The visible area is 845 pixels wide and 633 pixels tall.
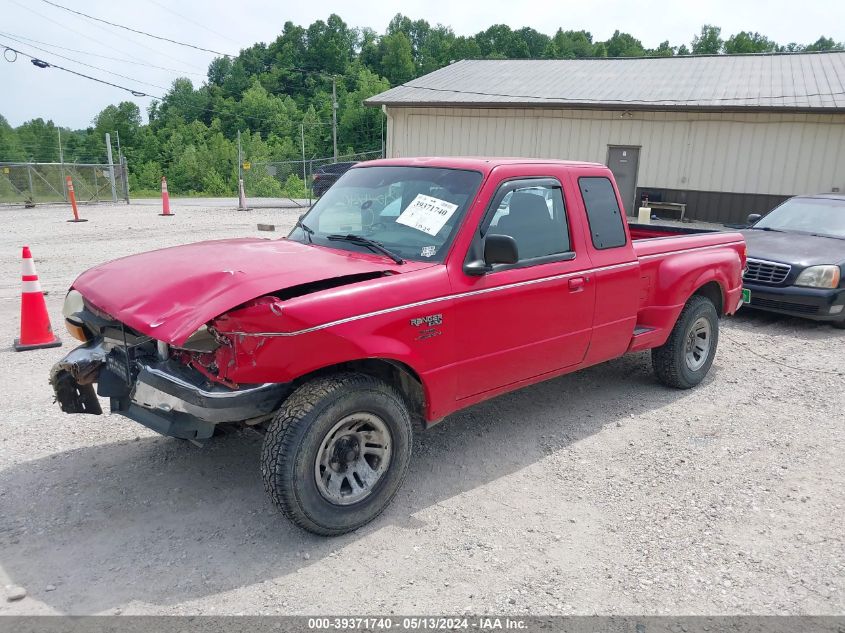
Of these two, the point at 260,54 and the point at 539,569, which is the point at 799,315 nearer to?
the point at 539,569

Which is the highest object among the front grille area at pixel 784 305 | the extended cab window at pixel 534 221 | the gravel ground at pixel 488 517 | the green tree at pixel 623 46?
the green tree at pixel 623 46

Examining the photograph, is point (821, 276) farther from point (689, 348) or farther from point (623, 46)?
point (623, 46)

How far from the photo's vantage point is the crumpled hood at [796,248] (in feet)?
26.2

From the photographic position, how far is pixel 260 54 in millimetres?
78562

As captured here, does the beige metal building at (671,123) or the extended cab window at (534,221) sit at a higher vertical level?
the beige metal building at (671,123)

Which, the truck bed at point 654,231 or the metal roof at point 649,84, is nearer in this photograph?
the truck bed at point 654,231

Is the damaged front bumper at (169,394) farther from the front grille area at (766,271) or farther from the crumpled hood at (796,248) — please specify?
the crumpled hood at (796,248)

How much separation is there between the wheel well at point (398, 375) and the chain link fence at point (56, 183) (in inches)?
935

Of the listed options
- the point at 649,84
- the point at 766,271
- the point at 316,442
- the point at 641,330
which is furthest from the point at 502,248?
the point at 649,84

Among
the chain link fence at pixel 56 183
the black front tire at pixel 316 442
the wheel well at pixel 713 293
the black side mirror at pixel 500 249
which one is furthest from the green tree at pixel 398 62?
the black front tire at pixel 316 442

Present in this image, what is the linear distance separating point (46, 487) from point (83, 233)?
532 inches

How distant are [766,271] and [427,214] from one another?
5913 millimetres

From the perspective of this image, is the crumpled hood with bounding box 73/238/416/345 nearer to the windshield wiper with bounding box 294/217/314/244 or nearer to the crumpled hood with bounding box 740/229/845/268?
the windshield wiper with bounding box 294/217/314/244

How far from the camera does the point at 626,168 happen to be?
19062 mm
